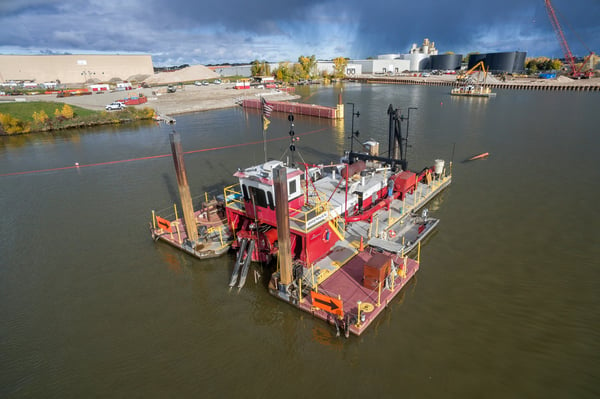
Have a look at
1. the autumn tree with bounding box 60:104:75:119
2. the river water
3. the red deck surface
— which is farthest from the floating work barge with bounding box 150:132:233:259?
the autumn tree with bounding box 60:104:75:119

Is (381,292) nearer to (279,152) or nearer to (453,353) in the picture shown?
(453,353)

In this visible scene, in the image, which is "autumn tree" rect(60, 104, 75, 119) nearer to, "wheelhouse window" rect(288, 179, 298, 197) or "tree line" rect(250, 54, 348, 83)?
"wheelhouse window" rect(288, 179, 298, 197)

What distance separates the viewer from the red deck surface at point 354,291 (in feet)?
45.5

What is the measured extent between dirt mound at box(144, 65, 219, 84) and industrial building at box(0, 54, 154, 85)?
37.1ft

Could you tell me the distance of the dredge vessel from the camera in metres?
14.1

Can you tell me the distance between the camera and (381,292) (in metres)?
15.1

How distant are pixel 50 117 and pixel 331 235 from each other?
69682mm

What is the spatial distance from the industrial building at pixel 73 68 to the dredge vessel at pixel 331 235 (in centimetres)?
16728

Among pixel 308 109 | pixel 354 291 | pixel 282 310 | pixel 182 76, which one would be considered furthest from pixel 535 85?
pixel 182 76

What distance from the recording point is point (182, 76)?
16250 centimetres

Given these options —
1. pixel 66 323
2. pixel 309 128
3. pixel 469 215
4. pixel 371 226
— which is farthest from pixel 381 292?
pixel 309 128

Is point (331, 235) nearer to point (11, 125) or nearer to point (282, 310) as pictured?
point (282, 310)

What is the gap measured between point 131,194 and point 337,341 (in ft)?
77.2

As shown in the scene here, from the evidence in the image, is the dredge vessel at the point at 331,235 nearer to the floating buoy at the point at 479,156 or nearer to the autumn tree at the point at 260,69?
the floating buoy at the point at 479,156
